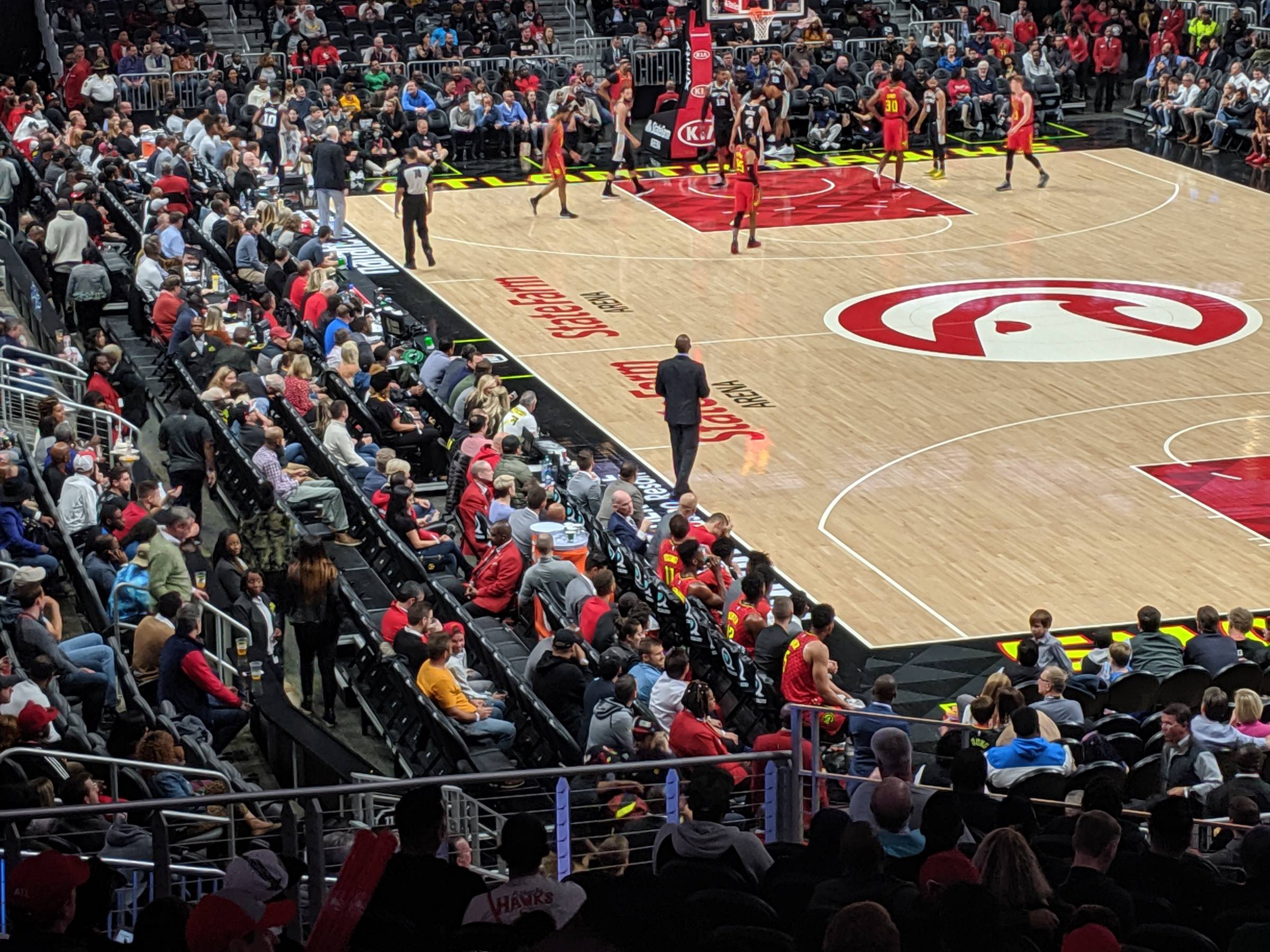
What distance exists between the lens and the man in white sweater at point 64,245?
2073 centimetres

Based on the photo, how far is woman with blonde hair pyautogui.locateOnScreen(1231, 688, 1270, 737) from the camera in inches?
433

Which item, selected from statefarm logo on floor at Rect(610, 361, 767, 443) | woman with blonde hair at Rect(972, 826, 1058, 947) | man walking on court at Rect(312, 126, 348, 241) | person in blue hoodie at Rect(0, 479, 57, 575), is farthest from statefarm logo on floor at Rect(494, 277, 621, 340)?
woman with blonde hair at Rect(972, 826, 1058, 947)

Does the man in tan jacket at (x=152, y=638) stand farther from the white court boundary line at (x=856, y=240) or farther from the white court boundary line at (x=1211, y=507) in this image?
the white court boundary line at (x=856, y=240)

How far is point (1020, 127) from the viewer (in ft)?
93.8

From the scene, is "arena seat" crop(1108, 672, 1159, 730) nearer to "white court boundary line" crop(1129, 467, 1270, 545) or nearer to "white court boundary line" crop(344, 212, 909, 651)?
"white court boundary line" crop(344, 212, 909, 651)

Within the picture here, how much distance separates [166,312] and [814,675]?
31.5 feet

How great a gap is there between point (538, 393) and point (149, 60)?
15413 millimetres

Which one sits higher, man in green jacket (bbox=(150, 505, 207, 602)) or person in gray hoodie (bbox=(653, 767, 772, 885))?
person in gray hoodie (bbox=(653, 767, 772, 885))

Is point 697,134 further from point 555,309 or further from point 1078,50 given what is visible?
point 555,309

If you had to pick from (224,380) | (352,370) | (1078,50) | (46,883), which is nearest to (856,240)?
(352,370)

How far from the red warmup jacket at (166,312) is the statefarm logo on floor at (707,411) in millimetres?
4661

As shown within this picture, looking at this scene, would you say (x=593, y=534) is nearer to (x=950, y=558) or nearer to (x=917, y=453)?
(x=950, y=558)

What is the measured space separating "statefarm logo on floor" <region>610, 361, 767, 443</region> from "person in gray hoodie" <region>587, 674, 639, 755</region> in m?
7.39

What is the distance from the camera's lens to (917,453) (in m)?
18.4
